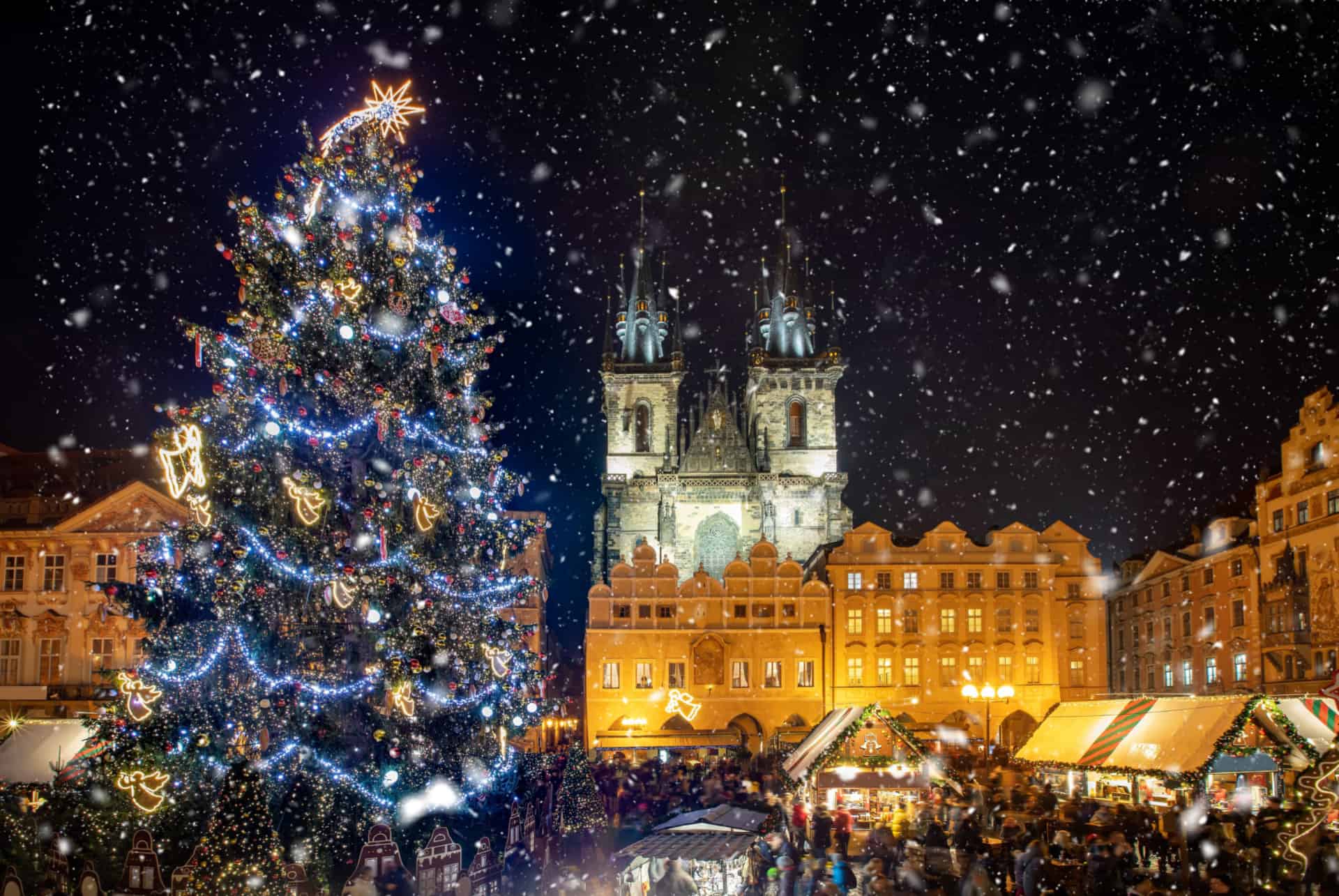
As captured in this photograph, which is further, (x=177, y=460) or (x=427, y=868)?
(x=177, y=460)

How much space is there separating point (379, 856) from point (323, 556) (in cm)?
456

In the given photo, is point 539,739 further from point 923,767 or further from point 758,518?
point 923,767

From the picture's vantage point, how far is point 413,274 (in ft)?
57.6

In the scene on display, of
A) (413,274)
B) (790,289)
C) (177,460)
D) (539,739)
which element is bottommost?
(539,739)

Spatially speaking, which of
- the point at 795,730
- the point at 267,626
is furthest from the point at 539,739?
Answer: the point at 267,626

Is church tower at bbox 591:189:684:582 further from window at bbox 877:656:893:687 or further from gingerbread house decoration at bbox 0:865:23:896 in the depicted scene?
gingerbread house decoration at bbox 0:865:23:896

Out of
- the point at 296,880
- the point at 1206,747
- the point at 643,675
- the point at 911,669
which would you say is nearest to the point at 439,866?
the point at 296,880

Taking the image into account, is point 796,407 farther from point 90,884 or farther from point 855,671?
point 90,884

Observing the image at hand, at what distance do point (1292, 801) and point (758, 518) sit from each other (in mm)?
46642

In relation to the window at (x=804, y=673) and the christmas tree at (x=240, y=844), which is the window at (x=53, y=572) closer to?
the window at (x=804, y=673)

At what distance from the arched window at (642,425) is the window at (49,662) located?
115 feet

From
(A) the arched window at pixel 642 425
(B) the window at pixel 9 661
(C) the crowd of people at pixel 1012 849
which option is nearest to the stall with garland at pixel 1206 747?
(C) the crowd of people at pixel 1012 849

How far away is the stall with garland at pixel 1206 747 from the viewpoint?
65.0 ft

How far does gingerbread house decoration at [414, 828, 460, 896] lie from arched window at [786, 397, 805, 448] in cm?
5398
